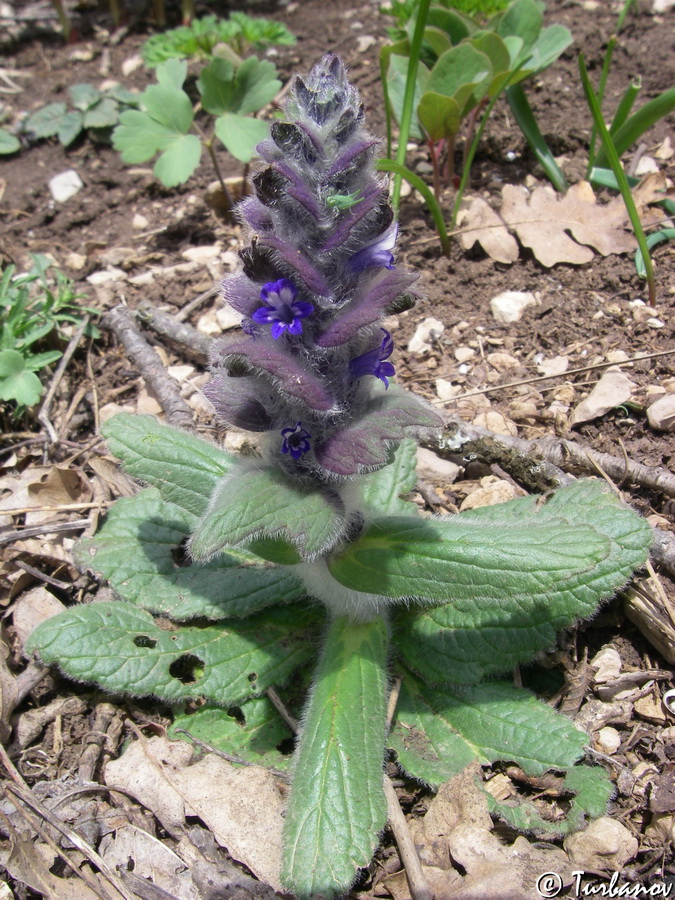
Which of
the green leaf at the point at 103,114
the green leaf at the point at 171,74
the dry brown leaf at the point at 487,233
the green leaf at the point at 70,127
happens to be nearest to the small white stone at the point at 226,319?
the dry brown leaf at the point at 487,233

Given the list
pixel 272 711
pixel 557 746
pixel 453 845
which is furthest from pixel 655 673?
pixel 272 711

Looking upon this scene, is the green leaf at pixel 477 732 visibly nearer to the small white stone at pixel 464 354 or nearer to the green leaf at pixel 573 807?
the green leaf at pixel 573 807

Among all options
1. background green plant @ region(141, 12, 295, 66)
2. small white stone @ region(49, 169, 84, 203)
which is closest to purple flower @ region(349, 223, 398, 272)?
small white stone @ region(49, 169, 84, 203)

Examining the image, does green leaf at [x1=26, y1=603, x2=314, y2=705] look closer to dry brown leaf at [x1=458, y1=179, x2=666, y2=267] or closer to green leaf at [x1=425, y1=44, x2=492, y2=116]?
dry brown leaf at [x1=458, y1=179, x2=666, y2=267]

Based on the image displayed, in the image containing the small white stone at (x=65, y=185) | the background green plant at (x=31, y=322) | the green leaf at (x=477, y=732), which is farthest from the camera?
the small white stone at (x=65, y=185)

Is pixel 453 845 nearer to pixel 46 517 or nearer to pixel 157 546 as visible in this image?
pixel 157 546

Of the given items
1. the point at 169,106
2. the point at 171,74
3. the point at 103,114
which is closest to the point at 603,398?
the point at 169,106

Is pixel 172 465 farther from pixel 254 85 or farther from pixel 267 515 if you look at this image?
pixel 254 85
